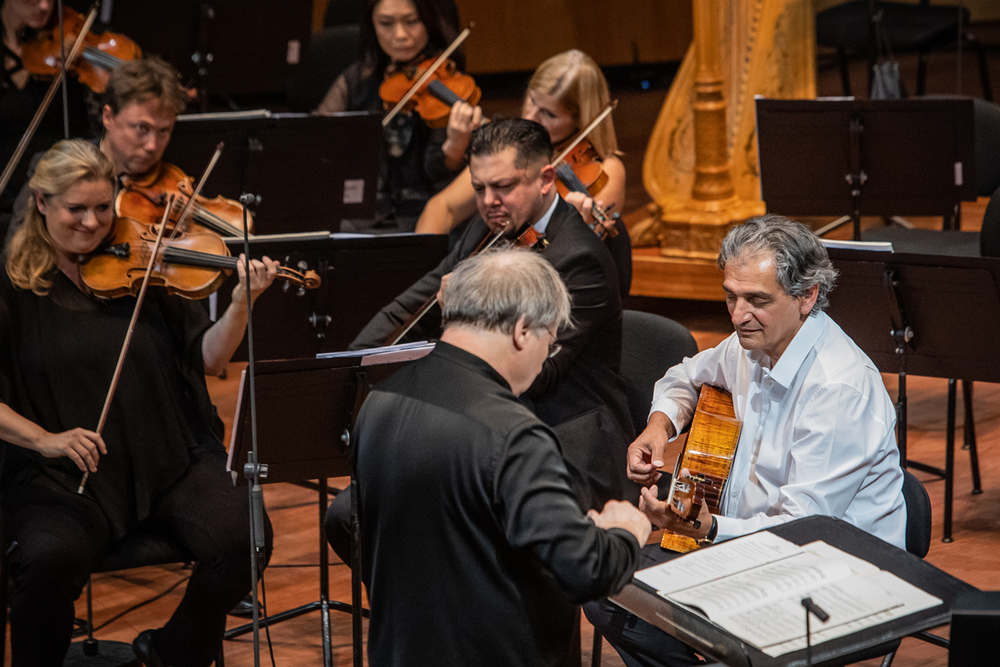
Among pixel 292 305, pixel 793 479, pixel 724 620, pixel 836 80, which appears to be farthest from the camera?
pixel 836 80

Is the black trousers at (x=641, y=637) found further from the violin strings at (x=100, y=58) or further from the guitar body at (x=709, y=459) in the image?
the violin strings at (x=100, y=58)

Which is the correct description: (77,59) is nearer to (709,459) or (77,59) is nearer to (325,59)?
(325,59)

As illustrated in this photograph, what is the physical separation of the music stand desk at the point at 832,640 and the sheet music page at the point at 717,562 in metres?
0.03

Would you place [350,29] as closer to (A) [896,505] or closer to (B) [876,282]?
(B) [876,282]

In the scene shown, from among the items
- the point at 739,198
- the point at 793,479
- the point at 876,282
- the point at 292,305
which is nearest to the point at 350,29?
the point at 739,198

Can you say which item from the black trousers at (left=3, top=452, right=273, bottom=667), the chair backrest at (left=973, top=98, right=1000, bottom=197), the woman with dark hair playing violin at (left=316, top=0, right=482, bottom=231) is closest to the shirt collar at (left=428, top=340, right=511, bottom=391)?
the black trousers at (left=3, top=452, right=273, bottom=667)

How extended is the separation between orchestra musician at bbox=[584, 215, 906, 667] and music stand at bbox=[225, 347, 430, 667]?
1.93ft

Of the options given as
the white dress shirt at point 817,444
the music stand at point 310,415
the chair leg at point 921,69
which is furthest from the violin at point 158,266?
the chair leg at point 921,69

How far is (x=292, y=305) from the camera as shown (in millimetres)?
3258

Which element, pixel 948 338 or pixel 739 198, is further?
pixel 739 198

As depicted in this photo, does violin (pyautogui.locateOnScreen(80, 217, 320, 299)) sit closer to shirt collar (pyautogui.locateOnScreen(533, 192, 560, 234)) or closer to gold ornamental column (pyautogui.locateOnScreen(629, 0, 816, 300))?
shirt collar (pyautogui.locateOnScreen(533, 192, 560, 234))

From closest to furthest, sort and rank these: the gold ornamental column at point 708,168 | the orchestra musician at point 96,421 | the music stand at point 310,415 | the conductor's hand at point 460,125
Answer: the music stand at point 310,415, the orchestra musician at point 96,421, the conductor's hand at point 460,125, the gold ornamental column at point 708,168

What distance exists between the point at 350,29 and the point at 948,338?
135 inches

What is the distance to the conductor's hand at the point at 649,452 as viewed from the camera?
252 centimetres
